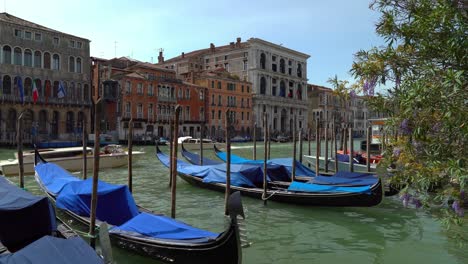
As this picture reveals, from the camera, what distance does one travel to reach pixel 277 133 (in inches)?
1778

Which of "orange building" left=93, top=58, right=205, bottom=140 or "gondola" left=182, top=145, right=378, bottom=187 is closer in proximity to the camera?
"gondola" left=182, top=145, right=378, bottom=187

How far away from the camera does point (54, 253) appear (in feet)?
9.70

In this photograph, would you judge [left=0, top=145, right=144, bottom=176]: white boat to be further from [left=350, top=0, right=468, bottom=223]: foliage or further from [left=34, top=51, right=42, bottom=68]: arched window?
[left=34, top=51, right=42, bottom=68]: arched window

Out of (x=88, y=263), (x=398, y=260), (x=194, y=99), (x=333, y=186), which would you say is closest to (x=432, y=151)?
(x=88, y=263)

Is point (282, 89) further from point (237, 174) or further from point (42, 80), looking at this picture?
point (237, 174)

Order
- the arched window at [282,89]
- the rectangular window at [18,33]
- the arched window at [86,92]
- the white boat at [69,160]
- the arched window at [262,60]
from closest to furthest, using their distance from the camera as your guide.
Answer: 1. the white boat at [69,160]
2. the rectangular window at [18,33]
3. the arched window at [86,92]
4. the arched window at [262,60]
5. the arched window at [282,89]

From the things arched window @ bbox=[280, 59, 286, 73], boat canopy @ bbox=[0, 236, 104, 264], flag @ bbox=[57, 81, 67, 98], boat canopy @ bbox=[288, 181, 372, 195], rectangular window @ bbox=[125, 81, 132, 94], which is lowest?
boat canopy @ bbox=[288, 181, 372, 195]

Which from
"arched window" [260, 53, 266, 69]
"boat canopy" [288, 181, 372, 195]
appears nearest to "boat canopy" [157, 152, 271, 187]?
"boat canopy" [288, 181, 372, 195]

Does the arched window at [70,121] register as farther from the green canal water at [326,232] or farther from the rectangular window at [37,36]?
the green canal water at [326,232]

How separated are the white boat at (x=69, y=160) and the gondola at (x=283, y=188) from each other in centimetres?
458

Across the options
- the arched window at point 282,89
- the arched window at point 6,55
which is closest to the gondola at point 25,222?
the arched window at point 6,55

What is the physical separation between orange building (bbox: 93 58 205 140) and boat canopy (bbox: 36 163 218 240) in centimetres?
2207

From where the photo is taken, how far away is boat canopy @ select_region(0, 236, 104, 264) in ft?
9.34

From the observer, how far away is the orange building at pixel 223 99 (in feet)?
117
